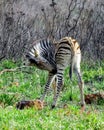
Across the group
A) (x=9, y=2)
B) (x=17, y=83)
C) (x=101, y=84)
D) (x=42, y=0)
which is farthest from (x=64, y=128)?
(x=42, y=0)

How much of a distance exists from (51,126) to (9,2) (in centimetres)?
1086

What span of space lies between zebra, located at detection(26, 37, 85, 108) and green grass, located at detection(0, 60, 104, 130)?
0.48 m

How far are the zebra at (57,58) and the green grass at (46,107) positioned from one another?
1.58 ft

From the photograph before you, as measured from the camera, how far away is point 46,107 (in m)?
10.4

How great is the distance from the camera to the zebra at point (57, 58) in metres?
11.6

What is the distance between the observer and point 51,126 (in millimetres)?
7668

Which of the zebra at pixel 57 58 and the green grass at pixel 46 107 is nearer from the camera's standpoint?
the green grass at pixel 46 107

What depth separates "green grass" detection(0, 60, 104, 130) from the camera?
7.85 meters

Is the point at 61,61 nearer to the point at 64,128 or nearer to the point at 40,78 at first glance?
the point at 40,78

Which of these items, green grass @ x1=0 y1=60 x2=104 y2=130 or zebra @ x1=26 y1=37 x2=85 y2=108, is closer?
green grass @ x1=0 y1=60 x2=104 y2=130

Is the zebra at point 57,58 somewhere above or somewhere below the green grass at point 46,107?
above

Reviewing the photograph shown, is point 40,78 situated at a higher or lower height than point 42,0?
lower

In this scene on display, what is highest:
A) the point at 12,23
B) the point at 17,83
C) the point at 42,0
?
the point at 42,0

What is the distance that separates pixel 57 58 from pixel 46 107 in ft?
5.52
